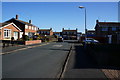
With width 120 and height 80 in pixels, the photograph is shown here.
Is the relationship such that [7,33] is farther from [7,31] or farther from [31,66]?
[31,66]

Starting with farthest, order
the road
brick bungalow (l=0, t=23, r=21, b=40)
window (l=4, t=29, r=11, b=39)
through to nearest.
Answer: window (l=4, t=29, r=11, b=39) < brick bungalow (l=0, t=23, r=21, b=40) < the road

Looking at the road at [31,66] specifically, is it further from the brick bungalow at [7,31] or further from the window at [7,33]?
the window at [7,33]

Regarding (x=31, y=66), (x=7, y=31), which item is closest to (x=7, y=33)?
(x=7, y=31)

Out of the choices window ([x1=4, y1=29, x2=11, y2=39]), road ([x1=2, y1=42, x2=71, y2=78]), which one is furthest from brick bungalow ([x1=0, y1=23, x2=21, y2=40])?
road ([x1=2, y1=42, x2=71, y2=78])

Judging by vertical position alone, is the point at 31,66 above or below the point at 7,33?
below

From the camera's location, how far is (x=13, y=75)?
7.30m

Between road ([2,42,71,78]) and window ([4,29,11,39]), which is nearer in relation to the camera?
road ([2,42,71,78])

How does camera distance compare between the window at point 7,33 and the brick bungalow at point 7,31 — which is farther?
the window at point 7,33

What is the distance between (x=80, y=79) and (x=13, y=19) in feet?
165

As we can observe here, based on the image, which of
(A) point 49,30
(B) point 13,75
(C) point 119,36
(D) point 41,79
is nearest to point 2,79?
(B) point 13,75

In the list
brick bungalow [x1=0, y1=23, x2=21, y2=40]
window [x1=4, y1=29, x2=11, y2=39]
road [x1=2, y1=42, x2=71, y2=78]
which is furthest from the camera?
window [x1=4, y1=29, x2=11, y2=39]

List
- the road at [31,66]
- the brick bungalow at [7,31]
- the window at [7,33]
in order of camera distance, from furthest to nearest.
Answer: the window at [7,33], the brick bungalow at [7,31], the road at [31,66]

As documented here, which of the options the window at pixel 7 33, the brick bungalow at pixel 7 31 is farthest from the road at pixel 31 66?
the window at pixel 7 33

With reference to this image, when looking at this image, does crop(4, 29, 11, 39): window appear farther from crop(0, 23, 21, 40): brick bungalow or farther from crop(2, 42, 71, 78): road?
crop(2, 42, 71, 78): road
